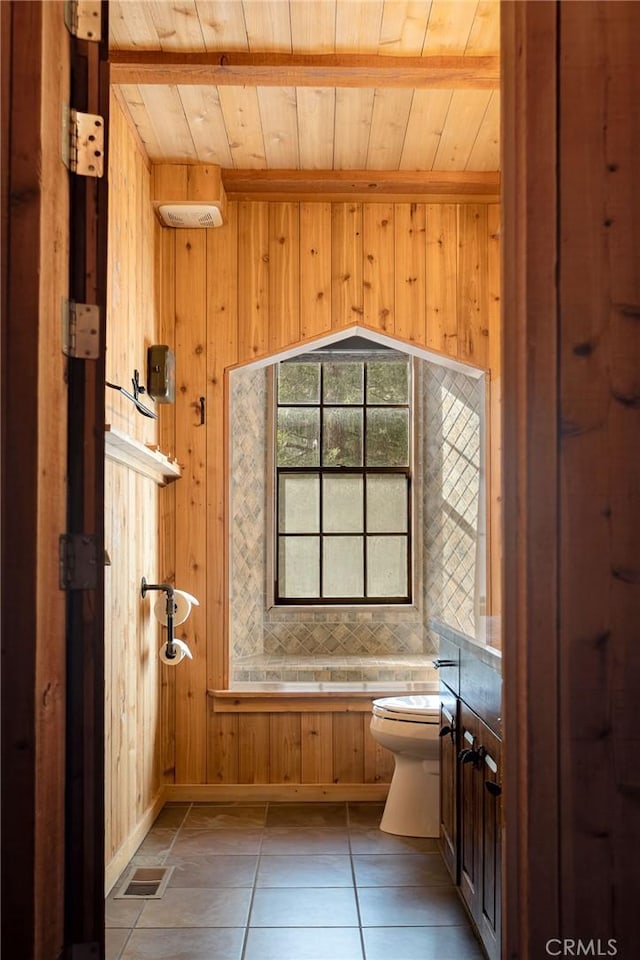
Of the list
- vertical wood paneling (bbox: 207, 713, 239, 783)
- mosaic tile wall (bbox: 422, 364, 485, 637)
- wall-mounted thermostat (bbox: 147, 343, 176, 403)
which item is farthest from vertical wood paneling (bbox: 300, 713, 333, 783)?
wall-mounted thermostat (bbox: 147, 343, 176, 403)

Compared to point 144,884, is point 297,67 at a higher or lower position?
higher

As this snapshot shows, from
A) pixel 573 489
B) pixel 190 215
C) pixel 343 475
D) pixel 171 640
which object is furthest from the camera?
pixel 343 475

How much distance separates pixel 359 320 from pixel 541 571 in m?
3.21

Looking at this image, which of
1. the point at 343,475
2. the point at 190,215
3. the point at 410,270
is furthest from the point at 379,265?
the point at 343,475

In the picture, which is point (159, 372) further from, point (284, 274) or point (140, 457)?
point (284, 274)

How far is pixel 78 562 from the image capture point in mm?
1634

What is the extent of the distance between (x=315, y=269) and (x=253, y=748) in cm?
229

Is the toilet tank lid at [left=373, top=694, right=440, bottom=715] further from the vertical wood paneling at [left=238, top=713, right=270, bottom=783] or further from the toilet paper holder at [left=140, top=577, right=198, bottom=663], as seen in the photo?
the toilet paper holder at [left=140, top=577, right=198, bottom=663]

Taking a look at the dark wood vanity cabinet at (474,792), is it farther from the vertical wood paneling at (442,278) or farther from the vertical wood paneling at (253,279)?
the vertical wood paneling at (253,279)

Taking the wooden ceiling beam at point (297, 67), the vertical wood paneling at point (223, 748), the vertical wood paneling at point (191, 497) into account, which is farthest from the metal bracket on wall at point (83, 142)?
the vertical wood paneling at point (223, 748)

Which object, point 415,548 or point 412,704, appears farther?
point 415,548

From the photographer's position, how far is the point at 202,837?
3.93m

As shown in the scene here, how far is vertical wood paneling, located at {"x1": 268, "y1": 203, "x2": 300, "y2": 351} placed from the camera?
15.1 feet

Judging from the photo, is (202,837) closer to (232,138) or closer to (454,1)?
(232,138)
